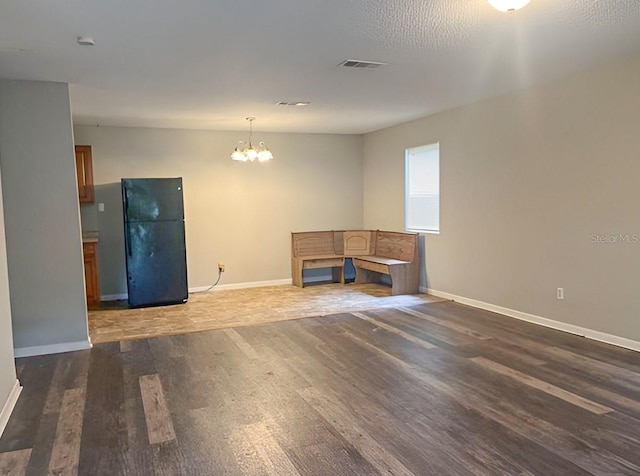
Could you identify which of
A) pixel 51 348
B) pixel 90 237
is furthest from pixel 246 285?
pixel 51 348

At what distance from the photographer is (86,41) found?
10.2 feet

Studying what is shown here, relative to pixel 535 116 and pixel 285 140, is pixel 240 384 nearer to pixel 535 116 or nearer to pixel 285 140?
pixel 535 116

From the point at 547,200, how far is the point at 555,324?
1.20 metres

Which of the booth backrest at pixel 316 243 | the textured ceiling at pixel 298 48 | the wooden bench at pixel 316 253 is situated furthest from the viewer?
the booth backrest at pixel 316 243

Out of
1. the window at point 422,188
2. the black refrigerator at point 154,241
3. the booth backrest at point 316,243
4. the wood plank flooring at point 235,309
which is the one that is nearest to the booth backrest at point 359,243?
the booth backrest at point 316,243

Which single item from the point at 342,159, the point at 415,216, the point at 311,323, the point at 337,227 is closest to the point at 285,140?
the point at 342,159

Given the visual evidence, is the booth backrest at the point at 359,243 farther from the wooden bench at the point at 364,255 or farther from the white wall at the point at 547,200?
the white wall at the point at 547,200

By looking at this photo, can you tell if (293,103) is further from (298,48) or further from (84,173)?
(84,173)

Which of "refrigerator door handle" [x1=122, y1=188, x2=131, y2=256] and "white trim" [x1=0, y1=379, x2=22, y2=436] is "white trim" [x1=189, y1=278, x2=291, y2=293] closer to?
"refrigerator door handle" [x1=122, y1=188, x2=131, y2=256]

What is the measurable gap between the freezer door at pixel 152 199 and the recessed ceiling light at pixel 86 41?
9.51 ft

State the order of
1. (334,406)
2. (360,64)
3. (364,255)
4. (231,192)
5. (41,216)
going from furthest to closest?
(364,255)
(231,192)
(41,216)
(360,64)
(334,406)

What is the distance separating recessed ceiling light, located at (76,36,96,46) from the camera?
3.05 metres

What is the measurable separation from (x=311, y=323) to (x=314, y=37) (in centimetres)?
294

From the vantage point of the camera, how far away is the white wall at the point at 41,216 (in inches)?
161
